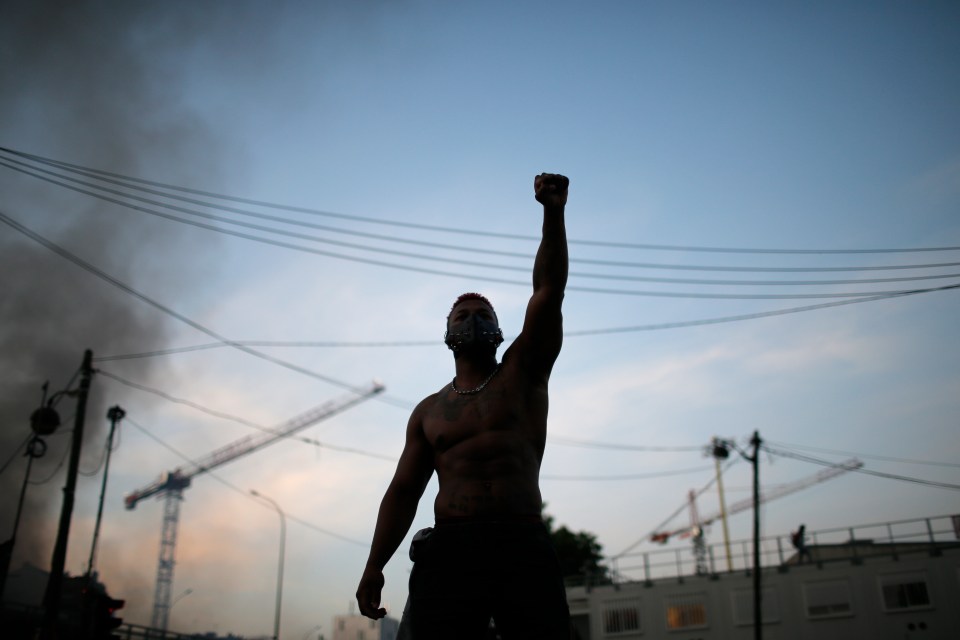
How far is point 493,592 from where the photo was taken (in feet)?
12.6

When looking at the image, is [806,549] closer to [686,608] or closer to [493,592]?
[686,608]

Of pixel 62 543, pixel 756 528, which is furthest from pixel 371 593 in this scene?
pixel 756 528

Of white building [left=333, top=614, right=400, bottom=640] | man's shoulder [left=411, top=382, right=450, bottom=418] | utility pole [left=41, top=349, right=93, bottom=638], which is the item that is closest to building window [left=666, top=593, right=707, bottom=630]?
utility pole [left=41, top=349, right=93, bottom=638]

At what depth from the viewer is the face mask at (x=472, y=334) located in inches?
181

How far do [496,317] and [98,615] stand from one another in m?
12.0

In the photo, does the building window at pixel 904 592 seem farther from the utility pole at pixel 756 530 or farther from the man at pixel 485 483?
the man at pixel 485 483

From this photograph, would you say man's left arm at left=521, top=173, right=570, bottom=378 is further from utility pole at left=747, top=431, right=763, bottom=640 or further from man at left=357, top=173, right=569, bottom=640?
utility pole at left=747, top=431, right=763, bottom=640

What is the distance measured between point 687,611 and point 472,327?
139ft

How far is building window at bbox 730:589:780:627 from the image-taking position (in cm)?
4062

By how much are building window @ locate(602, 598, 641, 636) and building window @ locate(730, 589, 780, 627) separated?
540 cm

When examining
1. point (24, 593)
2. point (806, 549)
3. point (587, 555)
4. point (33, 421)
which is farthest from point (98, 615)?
point (24, 593)

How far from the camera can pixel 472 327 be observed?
462 centimetres

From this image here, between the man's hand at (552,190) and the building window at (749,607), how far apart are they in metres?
41.8

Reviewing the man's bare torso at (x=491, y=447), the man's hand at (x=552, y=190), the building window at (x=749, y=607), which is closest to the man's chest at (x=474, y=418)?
the man's bare torso at (x=491, y=447)
